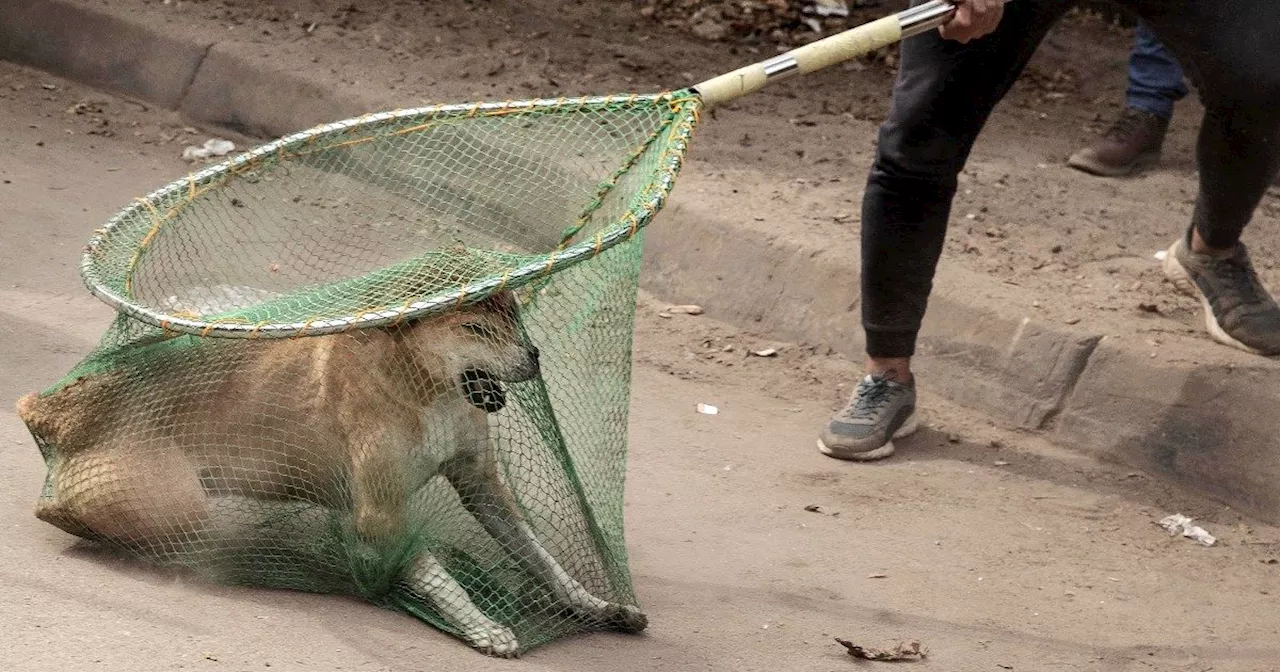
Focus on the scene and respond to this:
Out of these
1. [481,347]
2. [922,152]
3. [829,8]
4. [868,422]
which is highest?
[922,152]

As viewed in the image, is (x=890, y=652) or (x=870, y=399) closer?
(x=890, y=652)

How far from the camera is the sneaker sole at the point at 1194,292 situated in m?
4.32

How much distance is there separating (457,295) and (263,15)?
436cm

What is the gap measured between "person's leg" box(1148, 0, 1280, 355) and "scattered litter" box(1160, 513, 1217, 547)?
586 millimetres

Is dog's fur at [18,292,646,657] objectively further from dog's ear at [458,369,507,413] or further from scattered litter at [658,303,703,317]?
scattered litter at [658,303,703,317]

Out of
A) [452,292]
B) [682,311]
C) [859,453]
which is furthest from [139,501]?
[682,311]

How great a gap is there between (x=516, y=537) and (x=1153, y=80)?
12.1ft

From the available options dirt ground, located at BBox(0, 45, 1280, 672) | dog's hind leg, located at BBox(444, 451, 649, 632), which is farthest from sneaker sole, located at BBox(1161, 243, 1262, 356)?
dog's hind leg, located at BBox(444, 451, 649, 632)

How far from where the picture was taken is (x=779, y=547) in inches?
147

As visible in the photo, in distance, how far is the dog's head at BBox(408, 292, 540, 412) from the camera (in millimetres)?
2971

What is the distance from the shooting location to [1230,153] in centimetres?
402

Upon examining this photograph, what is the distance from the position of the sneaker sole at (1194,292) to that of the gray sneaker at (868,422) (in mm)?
895

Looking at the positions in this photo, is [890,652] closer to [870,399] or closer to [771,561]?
[771,561]

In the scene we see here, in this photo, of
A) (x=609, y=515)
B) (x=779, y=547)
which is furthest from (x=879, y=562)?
(x=609, y=515)
